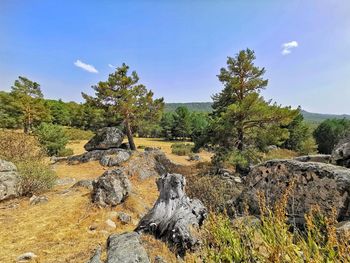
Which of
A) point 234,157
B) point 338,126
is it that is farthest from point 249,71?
point 338,126

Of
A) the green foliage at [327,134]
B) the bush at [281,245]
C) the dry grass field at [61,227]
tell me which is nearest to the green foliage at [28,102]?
the dry grass field at [61,227]

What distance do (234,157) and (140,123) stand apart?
25.1 ft

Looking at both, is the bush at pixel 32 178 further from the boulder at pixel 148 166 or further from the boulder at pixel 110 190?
the boulder at pixel 148 166

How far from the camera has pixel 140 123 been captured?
17.5 m

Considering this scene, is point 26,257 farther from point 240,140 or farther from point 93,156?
point 240,140

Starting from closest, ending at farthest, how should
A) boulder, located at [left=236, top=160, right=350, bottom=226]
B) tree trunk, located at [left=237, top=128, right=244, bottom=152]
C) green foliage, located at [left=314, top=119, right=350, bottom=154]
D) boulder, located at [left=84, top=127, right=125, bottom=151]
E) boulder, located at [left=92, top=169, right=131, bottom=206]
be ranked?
boulder, located at [left=236, top=160, right=350, bottom=226] < boulder, located at [left=92, top=169, right=131, bottom=206] < tree trunk, located at [left=237, top=128, right=244, bottom=152] < boulder, located at [left=84, top=127, right=125, bottom=151] < green foliage, located at [left=314, top=119, right=350, bottom=154]

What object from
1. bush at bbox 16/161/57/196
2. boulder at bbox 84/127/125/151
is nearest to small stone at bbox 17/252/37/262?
bush at bbox 16/161/57/196

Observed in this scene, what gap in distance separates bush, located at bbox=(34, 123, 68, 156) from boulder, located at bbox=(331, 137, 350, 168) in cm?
1780

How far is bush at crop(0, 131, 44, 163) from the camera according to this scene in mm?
10195

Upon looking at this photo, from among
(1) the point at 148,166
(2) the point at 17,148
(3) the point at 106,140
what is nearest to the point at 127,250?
(2) the point at 17,148

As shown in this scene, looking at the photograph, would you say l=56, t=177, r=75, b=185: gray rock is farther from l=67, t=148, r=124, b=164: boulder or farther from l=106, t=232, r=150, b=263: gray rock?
l=106, t=232, r=150, b=263: gray rock

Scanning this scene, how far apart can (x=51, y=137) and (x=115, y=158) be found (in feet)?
24.0

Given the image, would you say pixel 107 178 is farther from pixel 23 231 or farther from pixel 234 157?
pixel 234 157

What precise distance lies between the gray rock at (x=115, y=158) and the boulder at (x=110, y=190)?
6122 mm
